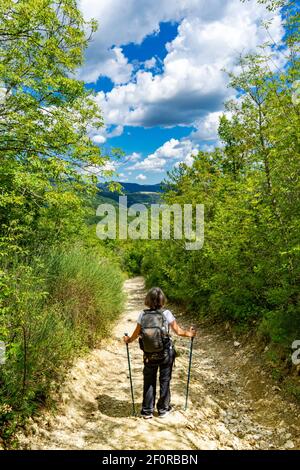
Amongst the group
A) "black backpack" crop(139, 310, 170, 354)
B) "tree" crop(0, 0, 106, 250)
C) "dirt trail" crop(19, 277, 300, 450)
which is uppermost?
"tree" crop(0, 0, 106, 250)

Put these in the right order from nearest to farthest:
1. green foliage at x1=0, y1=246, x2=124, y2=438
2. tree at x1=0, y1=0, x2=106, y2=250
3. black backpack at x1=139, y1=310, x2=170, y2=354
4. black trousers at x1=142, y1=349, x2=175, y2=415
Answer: green foliage at x1=0, y1=246, x2=124, y2=438
black backpack at x1=139, y1=310, x2=170, y2=354
black trousers at x1=142, y1=349, x2=175, y2=415
tree at x1=0, y1=0, x2=106, y2=250

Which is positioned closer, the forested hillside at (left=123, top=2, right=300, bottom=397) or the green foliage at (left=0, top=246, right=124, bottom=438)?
the green foliage at (left=0, top=246, right=124, bottom=438)

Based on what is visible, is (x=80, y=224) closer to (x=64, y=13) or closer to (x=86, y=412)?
(x=64, y=13)

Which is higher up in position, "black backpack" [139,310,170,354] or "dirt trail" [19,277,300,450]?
"black backpack" [139,310,170,354]

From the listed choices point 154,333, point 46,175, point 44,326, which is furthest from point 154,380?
point 46,175

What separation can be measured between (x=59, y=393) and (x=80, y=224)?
395 inches

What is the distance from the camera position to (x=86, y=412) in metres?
5.59

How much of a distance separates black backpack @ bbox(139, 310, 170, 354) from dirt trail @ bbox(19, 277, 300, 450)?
107cm

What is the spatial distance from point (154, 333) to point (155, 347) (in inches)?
7.8

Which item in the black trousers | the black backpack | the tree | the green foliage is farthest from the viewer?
the tree

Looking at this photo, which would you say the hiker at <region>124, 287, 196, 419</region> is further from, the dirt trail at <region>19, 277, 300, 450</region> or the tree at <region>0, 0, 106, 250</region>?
the tree at <region>0, 0, 106, 250</region>

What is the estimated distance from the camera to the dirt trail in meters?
4.53

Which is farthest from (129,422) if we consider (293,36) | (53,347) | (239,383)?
(293,36)

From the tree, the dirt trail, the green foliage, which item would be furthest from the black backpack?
the tree
